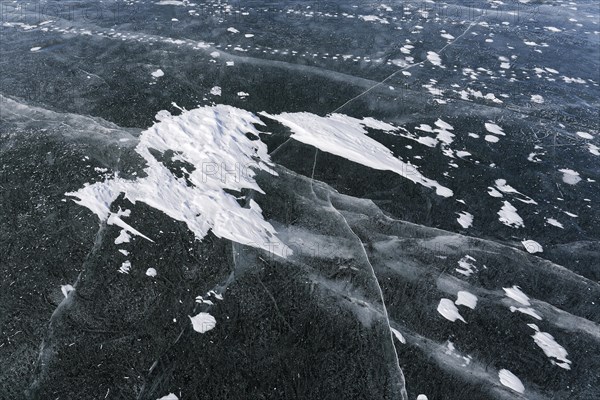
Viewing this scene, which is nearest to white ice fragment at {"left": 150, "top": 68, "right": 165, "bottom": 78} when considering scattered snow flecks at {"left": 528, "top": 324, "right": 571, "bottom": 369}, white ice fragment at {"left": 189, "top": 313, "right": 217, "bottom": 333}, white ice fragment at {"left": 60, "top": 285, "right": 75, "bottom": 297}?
white ice fragment at {"left": 60, "top": 285, "right": 75, "bottom": 297}

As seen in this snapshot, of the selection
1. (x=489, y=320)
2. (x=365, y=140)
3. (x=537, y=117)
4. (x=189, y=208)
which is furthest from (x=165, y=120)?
(x=537, y=117)

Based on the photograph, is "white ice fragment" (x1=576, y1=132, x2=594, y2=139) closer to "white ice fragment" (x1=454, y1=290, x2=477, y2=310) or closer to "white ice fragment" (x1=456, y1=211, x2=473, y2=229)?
"white ice fragment" (x1=456, y1=211, x2=473, y2=229)

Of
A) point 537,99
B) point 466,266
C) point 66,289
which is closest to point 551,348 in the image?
point 466,266

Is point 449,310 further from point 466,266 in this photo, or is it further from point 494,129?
point 494,129

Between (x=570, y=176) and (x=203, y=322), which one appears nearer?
(x=203, y=322)

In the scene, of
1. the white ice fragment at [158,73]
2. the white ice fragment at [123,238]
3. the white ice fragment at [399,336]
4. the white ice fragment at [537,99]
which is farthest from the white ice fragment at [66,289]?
the white ice fragment at [537,99]

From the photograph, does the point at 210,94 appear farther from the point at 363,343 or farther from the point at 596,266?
the point at 596,266
